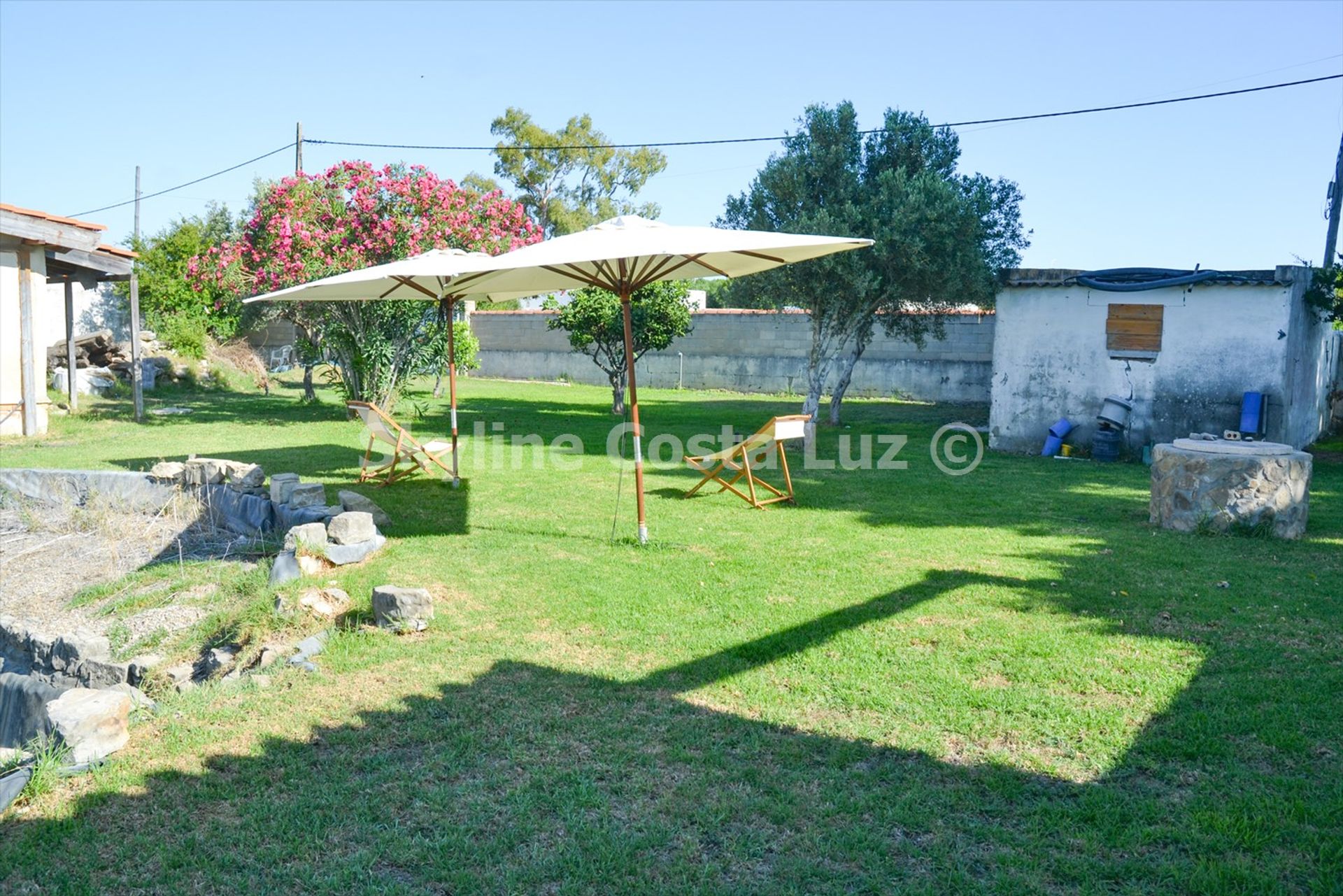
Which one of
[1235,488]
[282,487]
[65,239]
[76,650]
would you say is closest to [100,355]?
[65,239]

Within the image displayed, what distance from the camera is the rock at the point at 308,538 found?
6.45m

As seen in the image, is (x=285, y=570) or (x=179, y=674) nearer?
(x=179, y=674)

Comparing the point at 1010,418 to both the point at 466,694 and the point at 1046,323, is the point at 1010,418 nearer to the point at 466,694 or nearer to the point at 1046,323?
the point at 1046,323

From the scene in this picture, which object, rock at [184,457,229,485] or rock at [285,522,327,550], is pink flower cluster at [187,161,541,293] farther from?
rock at [285,522,327,550]

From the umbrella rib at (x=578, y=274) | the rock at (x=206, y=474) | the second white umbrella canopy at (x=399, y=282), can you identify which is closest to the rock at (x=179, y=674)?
the second white umbrella canopy at (x=399, y=282)

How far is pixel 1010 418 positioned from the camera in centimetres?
1354

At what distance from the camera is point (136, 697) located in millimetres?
4602

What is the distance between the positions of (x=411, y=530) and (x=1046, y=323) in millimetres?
9165

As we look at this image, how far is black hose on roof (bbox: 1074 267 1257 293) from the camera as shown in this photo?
468 inches

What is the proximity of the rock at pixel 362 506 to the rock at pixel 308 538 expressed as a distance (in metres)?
0.82

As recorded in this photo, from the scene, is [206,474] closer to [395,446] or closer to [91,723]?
Answer: [395,446]

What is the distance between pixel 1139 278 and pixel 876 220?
11.0 feet

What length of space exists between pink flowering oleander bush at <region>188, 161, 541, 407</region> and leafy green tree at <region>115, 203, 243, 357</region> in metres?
0.73

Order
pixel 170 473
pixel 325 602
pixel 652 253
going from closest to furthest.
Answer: pixel 325 602 → pixel 652 253 → pixel 170 473
